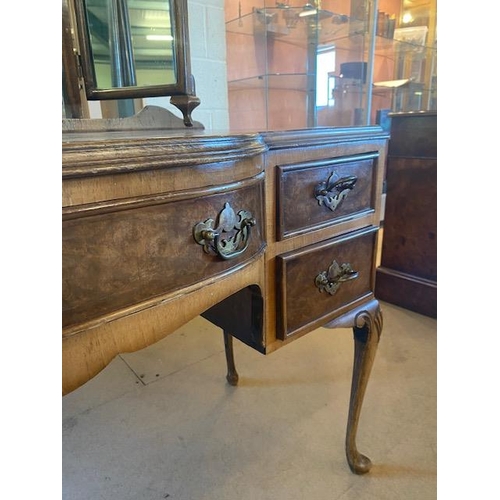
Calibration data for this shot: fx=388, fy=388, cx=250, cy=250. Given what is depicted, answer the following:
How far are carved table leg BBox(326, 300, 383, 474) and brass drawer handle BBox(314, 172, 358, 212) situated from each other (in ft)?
0.89

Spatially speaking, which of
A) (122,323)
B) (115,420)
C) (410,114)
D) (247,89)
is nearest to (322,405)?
(115,420)

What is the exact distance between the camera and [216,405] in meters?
1.20

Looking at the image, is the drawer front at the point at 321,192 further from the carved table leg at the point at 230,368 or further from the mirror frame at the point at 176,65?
the carved table leg at the point at 230,368

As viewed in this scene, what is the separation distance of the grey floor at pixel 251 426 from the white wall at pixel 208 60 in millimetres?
889

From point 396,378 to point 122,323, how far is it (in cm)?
111

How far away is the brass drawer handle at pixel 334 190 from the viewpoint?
0.69 meters

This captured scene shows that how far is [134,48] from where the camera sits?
86cm

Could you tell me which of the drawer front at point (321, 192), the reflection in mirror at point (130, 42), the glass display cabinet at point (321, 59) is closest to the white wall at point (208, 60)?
the reflection in mirror at point (130, 42)

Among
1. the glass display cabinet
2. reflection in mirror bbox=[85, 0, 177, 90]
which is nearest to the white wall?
reflection in mirror bbox=[85, 0, 177, 90]

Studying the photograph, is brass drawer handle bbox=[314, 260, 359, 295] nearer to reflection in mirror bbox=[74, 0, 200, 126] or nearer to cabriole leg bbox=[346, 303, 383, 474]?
cabriole leg bbox=[346, 303, 383, 474]

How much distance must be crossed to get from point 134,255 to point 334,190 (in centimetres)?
42

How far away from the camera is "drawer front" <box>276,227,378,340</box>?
70 centimetres

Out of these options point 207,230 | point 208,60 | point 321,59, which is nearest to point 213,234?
point 207,230

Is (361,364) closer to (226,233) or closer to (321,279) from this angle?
(321,279)
